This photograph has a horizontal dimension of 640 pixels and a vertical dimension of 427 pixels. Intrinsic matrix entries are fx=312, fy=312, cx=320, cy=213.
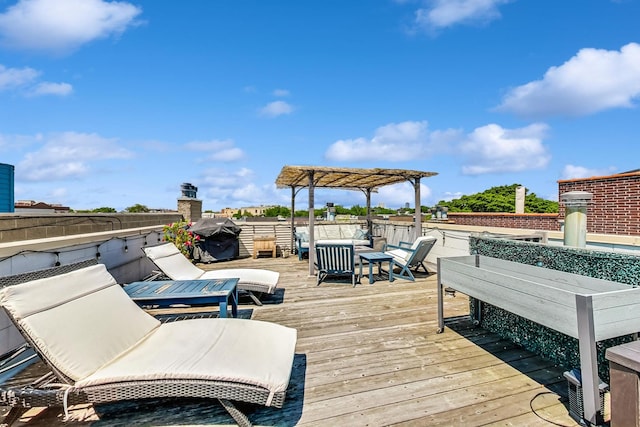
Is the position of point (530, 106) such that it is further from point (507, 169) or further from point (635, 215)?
point (507, 169)

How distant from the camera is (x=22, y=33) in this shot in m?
5.96

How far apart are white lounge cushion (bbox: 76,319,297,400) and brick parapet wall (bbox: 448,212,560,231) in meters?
10.3

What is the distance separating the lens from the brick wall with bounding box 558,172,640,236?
23.3ft

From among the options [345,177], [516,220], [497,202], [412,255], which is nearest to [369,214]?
[345,177]

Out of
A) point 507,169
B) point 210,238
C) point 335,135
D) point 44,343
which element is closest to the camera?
point 44,343

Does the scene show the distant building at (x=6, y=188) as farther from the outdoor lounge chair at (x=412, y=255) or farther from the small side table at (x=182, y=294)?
the outdoor lounge chair at (x=412, y=255)

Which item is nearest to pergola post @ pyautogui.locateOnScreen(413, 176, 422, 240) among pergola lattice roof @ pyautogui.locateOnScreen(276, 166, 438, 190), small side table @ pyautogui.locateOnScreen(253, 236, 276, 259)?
pergola lattice roof @ pyautogui.locateOnScreen(276, 166, 438, 190)

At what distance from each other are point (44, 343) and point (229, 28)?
9830mm

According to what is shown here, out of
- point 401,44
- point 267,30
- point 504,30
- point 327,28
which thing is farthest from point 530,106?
point 267,30

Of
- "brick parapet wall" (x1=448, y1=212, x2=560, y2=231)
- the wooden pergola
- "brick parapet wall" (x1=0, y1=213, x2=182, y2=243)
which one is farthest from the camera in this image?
"brick parapet wall" (x1=448, y1=212, x2=560, y2=231)

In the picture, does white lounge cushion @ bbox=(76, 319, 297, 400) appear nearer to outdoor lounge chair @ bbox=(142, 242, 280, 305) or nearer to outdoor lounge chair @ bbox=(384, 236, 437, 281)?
outdoor lounge chair @ bbox=(142, 242, 280, 305)

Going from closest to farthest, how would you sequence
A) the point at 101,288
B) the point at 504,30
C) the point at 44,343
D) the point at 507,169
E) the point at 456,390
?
the point at 44,343 → the point at 456,390 → the point at 101,288 → the point at 504,30 → the point at 507,169

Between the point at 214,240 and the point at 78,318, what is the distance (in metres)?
7.05

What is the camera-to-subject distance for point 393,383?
2543mm
